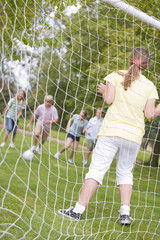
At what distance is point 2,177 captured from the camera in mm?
4203

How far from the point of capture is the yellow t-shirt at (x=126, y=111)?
3.01 meters

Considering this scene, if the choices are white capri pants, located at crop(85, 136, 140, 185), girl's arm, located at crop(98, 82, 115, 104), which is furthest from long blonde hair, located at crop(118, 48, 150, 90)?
white capri pants, located at crop(85, 136, 140, 185)

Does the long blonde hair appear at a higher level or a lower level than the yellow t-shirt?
higher

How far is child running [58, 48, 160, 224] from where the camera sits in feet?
9.82

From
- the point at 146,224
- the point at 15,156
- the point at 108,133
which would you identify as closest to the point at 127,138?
the point at 108,133

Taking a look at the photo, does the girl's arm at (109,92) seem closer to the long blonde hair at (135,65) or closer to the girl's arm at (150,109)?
the long blonde hair at (135,65)

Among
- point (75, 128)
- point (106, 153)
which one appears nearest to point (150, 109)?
point (106, 153)

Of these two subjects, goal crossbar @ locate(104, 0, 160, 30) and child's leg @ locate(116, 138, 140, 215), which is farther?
goal crossbar @ locate(104, 0, 160, 30)

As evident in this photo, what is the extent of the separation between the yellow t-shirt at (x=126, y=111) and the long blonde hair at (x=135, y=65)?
4 cm

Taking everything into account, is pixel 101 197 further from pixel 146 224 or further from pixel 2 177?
pixel 2 177

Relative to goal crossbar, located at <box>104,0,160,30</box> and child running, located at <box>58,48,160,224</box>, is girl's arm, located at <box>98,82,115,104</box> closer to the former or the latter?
child running, located at <box>58,48,160,224</box>

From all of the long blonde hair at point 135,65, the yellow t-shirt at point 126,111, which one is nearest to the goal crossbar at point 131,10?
the long blonde hair at point 135,65

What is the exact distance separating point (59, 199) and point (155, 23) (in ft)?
7.29

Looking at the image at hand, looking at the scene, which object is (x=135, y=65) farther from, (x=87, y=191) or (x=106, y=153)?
(x=87, y=191)
